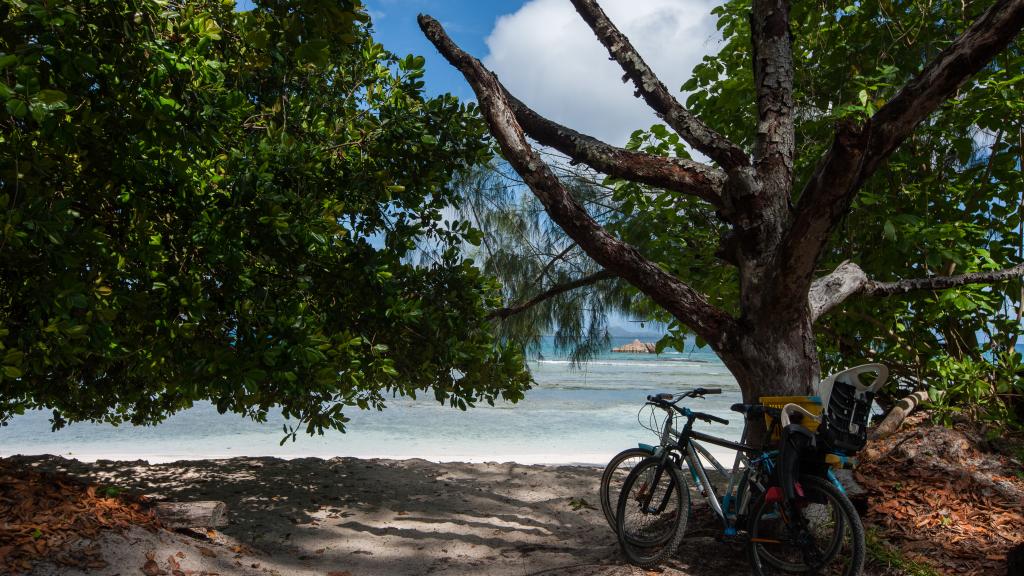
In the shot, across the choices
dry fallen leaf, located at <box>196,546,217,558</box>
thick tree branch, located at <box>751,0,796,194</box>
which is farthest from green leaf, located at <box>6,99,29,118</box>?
thick tree branch, located at <box>751,0,796,194</box>

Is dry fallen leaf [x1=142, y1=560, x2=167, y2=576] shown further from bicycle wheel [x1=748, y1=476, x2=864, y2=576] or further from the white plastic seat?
the white plastic seat

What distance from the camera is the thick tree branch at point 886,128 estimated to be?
330cm

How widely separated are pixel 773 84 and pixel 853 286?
1.39m

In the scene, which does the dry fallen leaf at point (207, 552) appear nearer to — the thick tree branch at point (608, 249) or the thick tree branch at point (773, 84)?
the thick tree branch at point (608, 249)

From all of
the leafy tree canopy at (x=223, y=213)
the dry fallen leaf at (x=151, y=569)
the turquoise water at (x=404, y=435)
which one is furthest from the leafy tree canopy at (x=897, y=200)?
the dry fallen leaf at (x=151, y=569)

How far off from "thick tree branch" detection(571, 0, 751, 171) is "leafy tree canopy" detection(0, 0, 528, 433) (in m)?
1.09

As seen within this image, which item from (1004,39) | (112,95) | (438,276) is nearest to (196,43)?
(112,95)

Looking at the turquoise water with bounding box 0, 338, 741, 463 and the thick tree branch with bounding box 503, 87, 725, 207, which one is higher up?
the thick tree branch with bounding box 503, 87, 725, 207

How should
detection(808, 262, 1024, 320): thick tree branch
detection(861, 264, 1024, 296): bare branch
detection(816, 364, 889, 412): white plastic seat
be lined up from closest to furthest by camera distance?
1. detection(816, 364, 889, 412): white plastic seat
2. detection(808, 262, 1024, 320): thick tree branch
3. detection(861, 264, 1024, 296): bare branch

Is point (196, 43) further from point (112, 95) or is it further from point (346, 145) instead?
point (346, 145)

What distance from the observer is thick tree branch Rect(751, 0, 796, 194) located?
448 cm

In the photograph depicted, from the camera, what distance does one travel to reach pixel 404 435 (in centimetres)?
1495

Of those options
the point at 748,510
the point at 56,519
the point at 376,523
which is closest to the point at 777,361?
the point at 748,510

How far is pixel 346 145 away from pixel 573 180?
156 inches
